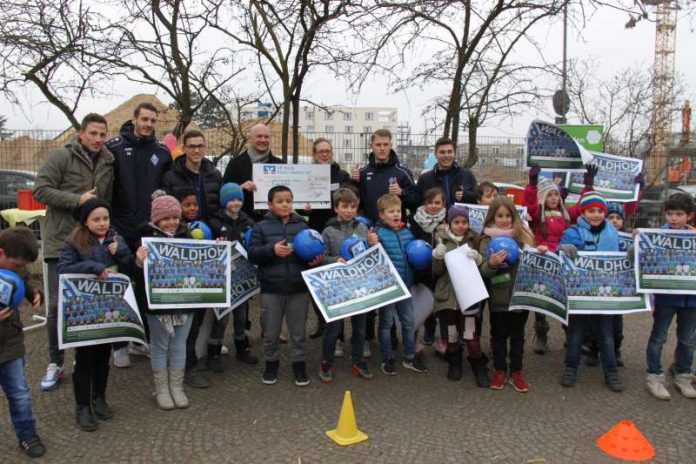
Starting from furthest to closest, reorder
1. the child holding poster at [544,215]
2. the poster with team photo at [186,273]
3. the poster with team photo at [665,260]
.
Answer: the child holding poster at [544,215] < the poster with team photo at [665,260] < the poster with team photo at [186,273]

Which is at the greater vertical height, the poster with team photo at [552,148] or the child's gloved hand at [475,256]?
the poster with team photo at [552,148]

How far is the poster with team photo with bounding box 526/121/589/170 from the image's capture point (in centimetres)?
720

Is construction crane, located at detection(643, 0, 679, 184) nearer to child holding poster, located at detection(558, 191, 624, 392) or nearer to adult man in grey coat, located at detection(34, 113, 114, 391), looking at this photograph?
A: child holding poster, located at detection(558, 191, 624, 392)

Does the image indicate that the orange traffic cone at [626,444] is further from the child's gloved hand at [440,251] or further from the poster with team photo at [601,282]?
the child's gloved hand at [440,251]

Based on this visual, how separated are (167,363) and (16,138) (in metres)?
8.76

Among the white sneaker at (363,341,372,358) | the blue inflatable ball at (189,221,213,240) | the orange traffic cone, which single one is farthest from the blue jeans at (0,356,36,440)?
the orange traffic cone

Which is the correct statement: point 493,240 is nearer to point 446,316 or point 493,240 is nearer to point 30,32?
point 446,316

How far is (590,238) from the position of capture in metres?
5.41

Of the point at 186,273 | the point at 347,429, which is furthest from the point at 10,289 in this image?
the point at 347,429

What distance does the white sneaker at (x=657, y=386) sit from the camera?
16.8ft

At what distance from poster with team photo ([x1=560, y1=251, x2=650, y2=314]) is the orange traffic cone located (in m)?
1.31

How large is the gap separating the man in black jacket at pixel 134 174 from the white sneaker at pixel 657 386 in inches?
198

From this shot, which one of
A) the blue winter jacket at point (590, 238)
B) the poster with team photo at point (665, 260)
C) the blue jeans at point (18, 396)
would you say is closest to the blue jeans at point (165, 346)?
the blue jeans at point (18, 396)

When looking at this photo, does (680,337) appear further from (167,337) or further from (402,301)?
(167,337)
